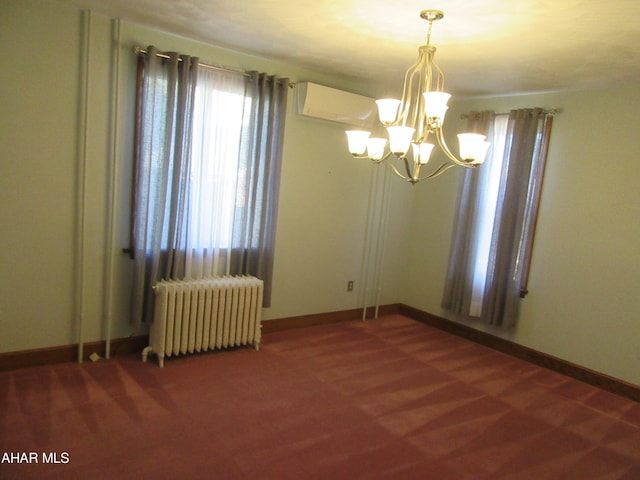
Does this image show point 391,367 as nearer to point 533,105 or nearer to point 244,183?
point 244,183

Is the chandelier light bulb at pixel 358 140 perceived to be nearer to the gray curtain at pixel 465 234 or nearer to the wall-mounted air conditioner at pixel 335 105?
the wall-mounted air conditioner at pixel 335 105

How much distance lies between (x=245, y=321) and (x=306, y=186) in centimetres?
146

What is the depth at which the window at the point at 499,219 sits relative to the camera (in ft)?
13.7

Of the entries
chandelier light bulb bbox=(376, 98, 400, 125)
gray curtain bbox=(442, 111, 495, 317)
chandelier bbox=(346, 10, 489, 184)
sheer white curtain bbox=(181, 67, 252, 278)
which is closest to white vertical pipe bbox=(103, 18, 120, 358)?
sheer white curtain bbox=(181, 67, 252, 278)

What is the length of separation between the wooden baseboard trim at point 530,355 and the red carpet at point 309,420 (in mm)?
104

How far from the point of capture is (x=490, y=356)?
14.4 ft

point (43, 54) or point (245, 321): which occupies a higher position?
point (43, 54)

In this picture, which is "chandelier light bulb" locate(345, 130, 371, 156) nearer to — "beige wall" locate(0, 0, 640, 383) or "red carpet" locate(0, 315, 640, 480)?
"beige wall" locate(0, 0, 640, 383)

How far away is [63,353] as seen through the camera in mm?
3348

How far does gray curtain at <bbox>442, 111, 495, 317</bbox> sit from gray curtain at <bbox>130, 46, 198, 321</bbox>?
9.16 feet

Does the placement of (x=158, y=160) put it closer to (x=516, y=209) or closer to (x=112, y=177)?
(x=112, y=177)

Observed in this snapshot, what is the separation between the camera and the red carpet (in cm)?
240

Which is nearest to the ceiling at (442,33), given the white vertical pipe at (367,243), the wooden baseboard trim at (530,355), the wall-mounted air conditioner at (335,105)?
the wall-mounted air conditioner at (335,105)

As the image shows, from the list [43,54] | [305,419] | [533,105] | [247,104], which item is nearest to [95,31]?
[43,54]
